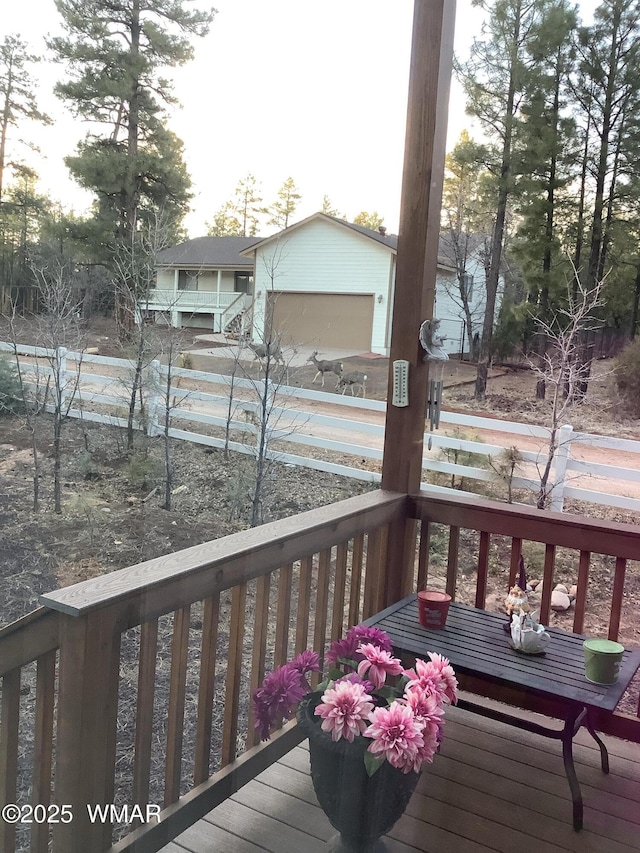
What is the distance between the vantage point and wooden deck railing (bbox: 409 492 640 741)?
1928 millimetres

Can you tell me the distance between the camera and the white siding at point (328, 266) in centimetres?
195

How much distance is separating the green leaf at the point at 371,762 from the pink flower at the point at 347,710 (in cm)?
4

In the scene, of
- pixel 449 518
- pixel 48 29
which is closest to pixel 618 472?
pixel 449 518

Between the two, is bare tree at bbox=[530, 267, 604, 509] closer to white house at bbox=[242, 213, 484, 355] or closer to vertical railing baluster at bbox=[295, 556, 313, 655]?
white house at bbox=[242, 213, 484, 355]

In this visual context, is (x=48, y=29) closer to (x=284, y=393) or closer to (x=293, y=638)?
(x=284, y=393)

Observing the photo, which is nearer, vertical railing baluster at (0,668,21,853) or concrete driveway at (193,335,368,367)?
vertical railing baluster at (0,668,21,853)

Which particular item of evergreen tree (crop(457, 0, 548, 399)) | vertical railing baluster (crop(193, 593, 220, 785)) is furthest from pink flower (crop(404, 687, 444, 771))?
evergreen tree (crop(457, 0, 548, 399))

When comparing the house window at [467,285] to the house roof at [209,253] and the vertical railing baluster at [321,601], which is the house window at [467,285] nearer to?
the house roof at [209,253]

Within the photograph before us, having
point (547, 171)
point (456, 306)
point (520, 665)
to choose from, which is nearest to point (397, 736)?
point (520, 665)

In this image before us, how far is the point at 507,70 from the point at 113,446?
2.30m

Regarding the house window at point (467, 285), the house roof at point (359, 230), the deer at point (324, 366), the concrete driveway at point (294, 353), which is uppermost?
the house roof at point (359, 230)

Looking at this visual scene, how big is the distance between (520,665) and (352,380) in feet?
3.36

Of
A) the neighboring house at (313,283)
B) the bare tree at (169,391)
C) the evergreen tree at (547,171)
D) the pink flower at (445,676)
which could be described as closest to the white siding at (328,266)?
the neighboring house at (313,283)

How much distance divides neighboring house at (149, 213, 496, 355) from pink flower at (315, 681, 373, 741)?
965 millimetres
